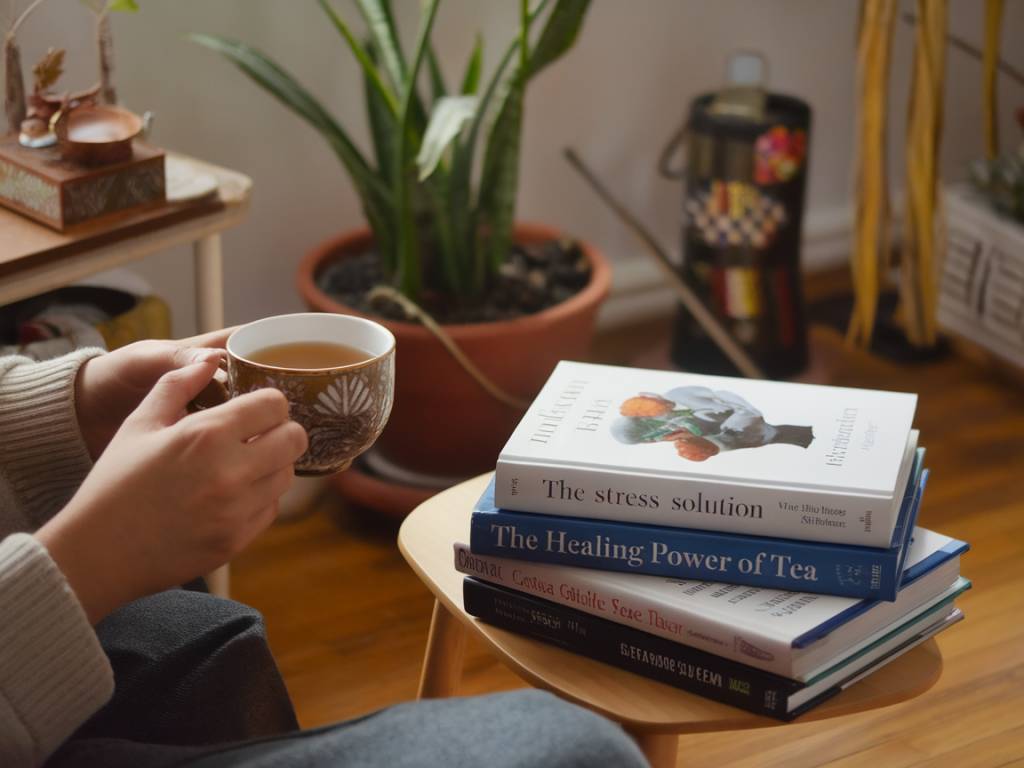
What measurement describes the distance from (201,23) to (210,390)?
1052 mm

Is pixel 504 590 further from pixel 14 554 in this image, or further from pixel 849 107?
pixel 849 107

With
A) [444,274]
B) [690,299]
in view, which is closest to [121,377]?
[444,274]

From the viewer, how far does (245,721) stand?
2.75ft

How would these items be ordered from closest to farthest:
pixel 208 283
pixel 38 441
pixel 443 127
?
pixel 38 441 → pixel 208 283 → pixel 443 127

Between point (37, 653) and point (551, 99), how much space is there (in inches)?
59.6

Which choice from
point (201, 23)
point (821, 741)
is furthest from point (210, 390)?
point (201, 23)

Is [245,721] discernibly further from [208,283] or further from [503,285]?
[503,285]

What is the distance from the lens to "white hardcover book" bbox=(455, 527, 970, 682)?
2.42 ft

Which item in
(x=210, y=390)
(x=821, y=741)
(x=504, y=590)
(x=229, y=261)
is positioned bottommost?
(x=821, y=741)

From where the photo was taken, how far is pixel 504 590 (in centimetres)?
83

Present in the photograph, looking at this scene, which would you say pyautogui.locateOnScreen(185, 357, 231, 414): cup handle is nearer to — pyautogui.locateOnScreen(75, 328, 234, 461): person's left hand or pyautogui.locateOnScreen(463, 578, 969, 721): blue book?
pyautogui.locateOnScreen(75, 328, 234, 461): person's left hand

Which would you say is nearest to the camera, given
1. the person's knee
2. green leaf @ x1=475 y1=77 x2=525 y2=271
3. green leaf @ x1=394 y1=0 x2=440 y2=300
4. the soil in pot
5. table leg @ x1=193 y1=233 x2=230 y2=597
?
the person's knee

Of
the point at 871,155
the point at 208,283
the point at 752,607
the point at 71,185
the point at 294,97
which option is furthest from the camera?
the point at 871,155

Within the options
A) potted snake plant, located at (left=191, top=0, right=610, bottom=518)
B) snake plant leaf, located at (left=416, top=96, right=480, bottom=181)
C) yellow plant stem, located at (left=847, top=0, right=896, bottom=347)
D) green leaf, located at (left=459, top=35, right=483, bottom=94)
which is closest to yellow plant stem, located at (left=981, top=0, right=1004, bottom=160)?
yellow plant stem, located at (left=847, top=0, right=896, bottom=347)
